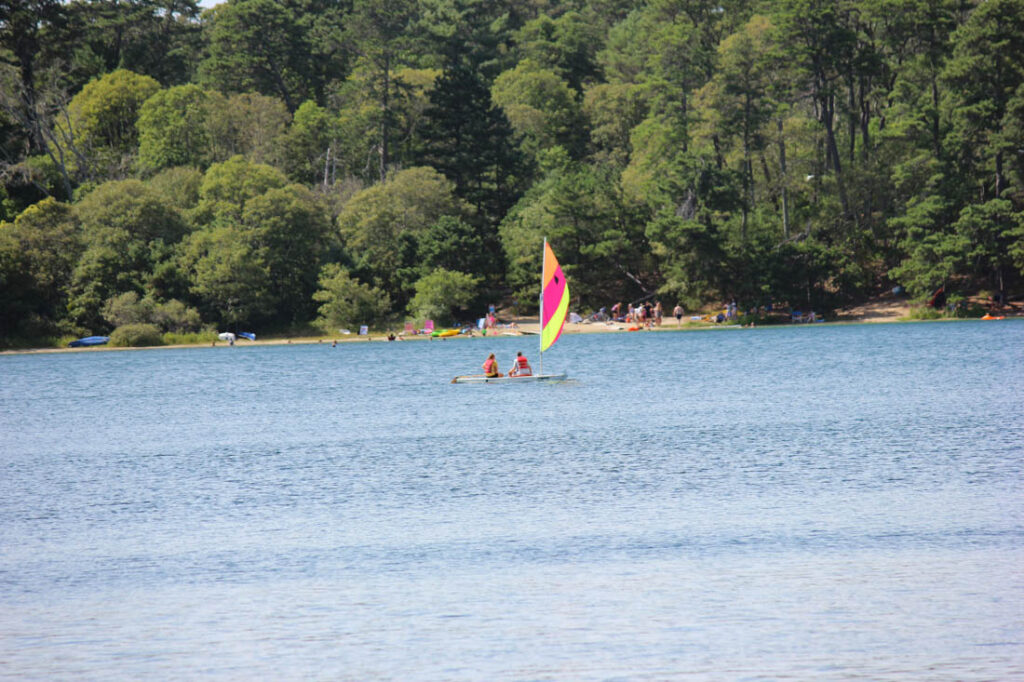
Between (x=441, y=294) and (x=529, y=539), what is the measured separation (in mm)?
63168

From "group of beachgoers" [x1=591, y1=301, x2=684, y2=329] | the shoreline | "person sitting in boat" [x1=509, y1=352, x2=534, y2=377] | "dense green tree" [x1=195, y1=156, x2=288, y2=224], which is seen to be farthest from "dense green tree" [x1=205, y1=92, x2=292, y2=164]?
"person sitting in boat" [x1=509, y1=352, x2=534, y2=377]

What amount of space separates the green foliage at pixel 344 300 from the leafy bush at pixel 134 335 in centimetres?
1195

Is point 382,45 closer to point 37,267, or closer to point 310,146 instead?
point 310,146

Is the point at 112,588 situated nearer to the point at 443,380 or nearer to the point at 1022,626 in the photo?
the point at 1022,626

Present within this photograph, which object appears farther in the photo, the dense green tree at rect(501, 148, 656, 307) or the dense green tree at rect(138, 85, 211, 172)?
the dense green tree at rect(138, 85, 211, 172)

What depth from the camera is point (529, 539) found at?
18641 mm

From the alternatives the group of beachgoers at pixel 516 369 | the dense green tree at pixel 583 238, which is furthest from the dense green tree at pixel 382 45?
the group of beachgoers at pixel 516 369

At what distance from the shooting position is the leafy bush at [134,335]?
253ft

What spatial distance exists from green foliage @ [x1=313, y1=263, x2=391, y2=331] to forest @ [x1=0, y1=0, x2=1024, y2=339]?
0.73 ft

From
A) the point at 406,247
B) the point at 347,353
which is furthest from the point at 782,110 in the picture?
the point at 347,353

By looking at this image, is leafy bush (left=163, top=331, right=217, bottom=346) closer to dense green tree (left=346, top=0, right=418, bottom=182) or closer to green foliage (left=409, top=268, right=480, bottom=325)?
green foliage (left=409, top=268, right=480, bottom=325)

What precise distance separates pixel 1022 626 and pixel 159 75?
110842 mm

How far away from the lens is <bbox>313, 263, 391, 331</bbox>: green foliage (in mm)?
80562

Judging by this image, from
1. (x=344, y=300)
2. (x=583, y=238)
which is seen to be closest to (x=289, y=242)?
(x=344, y=300)
